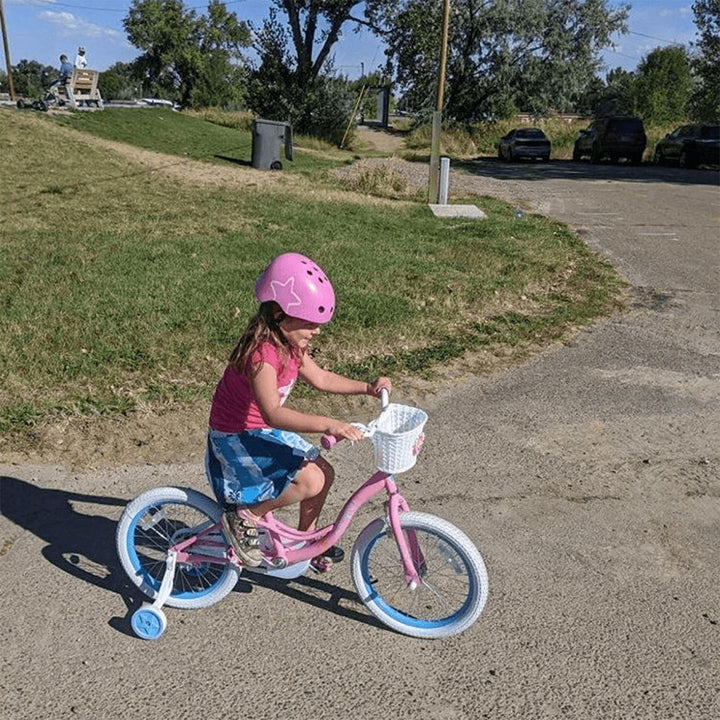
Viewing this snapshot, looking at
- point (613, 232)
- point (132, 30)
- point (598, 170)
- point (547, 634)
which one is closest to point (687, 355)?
point (547, 634)

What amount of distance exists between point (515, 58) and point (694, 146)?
16494mm

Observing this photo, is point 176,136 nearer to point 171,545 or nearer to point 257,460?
point 171,545

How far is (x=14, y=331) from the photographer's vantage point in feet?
19.1

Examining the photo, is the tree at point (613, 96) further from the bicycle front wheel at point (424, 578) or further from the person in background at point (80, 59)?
the bicycle front wheel at point (424, 578)

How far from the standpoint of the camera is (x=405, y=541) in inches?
114

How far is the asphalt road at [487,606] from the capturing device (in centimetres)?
262

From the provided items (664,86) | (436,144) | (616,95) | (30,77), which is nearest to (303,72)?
(436,144)

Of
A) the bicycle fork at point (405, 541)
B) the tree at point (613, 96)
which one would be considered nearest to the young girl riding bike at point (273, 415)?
the bicycle fork at point (405, 541)

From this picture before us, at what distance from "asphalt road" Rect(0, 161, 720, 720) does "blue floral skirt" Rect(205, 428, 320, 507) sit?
60cm

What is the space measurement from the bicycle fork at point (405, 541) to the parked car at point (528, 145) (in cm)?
2759

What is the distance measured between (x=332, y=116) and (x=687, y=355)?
27840mm

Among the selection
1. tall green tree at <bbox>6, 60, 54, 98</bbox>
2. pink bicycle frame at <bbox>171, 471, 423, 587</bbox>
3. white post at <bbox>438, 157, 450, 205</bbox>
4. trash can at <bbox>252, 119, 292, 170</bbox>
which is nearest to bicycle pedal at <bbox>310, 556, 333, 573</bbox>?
pink bicycle frame at <bbox>171, 471, 423, 587</bbox>

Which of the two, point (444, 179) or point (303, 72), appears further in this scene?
point (303, 72)

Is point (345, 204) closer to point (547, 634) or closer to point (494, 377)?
A: point (494, 377)
